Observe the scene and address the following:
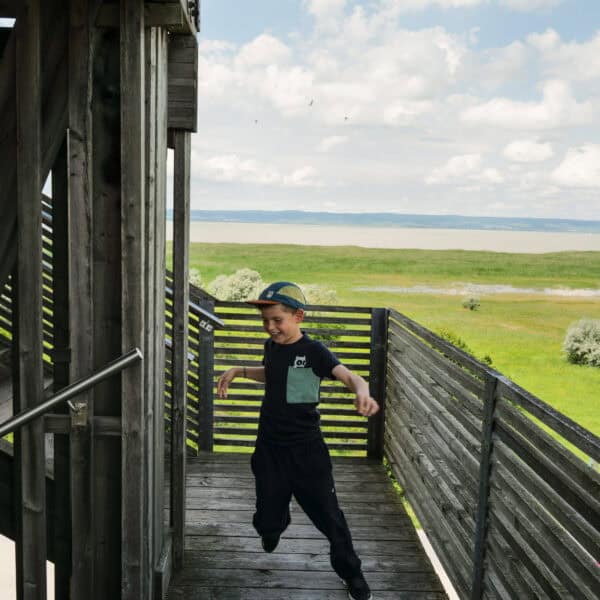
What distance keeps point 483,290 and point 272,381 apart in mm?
58238

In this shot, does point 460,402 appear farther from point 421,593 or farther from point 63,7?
point 63,7

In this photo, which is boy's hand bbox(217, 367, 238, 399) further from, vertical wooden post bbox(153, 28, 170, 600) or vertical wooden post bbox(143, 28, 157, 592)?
vertical wooden post bbox(143, 28, 157, 592)

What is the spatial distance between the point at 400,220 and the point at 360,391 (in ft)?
384

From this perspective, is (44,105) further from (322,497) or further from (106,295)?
(322,497)

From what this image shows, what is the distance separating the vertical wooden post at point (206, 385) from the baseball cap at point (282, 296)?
8.21ft

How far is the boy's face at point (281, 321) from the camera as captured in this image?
3.03 meters

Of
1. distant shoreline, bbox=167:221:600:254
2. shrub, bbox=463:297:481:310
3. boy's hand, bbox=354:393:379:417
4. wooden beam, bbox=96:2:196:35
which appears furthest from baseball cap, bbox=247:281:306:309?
distant shoreline, bbox=167:221:600:254

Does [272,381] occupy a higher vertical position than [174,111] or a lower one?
lower

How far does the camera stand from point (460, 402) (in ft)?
11.1

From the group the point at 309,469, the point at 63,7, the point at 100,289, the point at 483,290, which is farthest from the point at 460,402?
the point at 483,290

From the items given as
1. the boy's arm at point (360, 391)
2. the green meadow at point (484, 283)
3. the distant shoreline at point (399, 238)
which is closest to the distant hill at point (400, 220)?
the distant shoreline at point (399, 238)

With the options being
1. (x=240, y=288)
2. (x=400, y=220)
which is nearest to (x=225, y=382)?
(x=240, y=288)

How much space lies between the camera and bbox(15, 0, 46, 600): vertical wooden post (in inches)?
89.3

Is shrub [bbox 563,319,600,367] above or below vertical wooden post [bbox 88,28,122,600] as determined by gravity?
below
